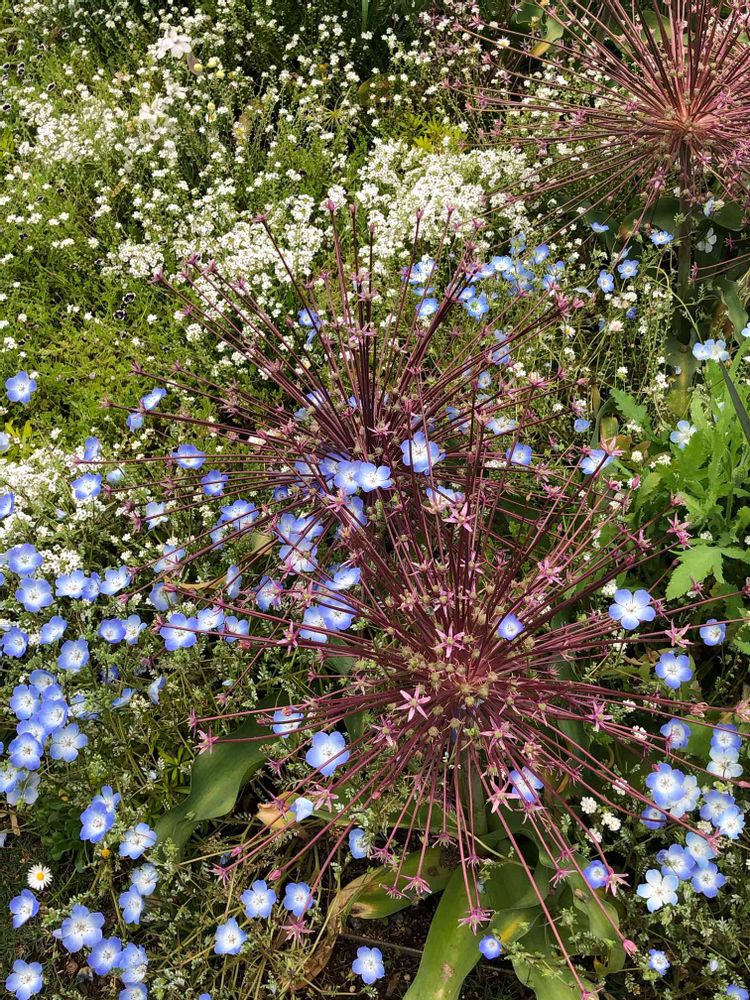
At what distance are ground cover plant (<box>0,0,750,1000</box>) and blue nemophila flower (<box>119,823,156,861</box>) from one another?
0.05m

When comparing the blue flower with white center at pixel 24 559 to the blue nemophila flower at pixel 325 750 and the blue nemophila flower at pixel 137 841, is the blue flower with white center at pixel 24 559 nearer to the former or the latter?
the blue nemophila flower at pixel 137 841

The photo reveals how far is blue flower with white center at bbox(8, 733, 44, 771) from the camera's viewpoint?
8.21 feet

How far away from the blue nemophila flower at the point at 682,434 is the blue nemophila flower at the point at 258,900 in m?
1.98

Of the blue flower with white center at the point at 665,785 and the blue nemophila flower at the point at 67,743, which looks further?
the blue nemophila flower at the point at 67,743

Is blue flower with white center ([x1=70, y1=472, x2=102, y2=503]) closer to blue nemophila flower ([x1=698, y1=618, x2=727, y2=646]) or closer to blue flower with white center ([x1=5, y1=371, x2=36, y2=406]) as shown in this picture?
blue flower with white center ([x1=5, y1=371, x2=36, y2=406])

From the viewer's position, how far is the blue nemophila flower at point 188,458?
3.02 meters

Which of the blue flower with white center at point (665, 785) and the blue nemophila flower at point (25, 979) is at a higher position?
the blue flower with white center at point (665, 785)

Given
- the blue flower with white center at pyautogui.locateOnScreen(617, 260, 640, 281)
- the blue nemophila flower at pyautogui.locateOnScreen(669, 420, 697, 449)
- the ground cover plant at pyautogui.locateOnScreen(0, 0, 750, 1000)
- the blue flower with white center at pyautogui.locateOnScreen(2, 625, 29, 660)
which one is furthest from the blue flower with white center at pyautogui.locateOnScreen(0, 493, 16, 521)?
the blue flower with white center at pyautogui.locateOnScreen(617, 260, 640, 281)

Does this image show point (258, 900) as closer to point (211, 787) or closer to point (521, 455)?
point (211, 787)

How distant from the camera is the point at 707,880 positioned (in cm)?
228

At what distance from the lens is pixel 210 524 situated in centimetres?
324

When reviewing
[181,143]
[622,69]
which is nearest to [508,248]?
[622,69]

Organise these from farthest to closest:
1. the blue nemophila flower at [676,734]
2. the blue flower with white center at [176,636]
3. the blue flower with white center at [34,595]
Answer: the blue flower with white center at [34,595]
the blue flower with white center at [176,636]
the blue nemophila flower at [676,734]

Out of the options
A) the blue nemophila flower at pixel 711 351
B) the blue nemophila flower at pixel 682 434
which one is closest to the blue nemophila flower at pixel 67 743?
the blue nemophila flower at pixel 682 434
